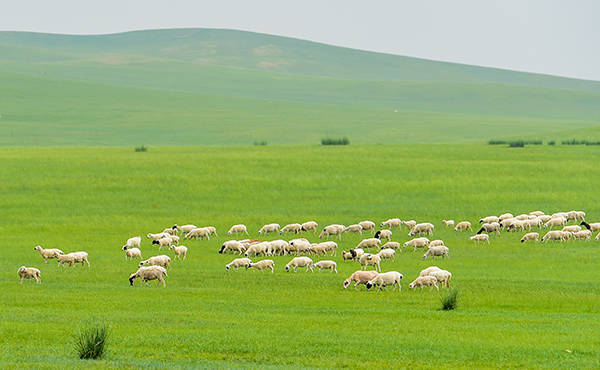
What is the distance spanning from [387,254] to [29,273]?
46.1 feet

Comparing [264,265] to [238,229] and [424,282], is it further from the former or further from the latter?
[238,229]

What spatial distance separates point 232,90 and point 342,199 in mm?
132162

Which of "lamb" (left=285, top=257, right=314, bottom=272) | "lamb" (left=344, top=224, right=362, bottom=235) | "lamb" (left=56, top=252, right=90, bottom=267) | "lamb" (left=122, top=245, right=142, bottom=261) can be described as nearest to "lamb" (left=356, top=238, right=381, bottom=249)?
"lamb" (left=344, top=224, right=362, bottom=235)

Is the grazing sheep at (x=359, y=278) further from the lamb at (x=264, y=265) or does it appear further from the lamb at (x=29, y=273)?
the lamb at (x=29, y=273)

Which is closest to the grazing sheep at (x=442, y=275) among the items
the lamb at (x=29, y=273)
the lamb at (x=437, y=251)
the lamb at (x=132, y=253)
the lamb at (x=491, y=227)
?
the lamb at (x=437, y=251)

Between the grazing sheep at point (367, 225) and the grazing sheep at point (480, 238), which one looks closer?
the grazing sheep at point (480, 238)

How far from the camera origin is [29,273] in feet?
104

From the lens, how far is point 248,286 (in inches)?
1240

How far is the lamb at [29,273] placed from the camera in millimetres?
31527

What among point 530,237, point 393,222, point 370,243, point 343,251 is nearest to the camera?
point 343,251

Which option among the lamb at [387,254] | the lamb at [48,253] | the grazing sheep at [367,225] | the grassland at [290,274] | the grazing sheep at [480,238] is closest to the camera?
the grassland at [290,274]

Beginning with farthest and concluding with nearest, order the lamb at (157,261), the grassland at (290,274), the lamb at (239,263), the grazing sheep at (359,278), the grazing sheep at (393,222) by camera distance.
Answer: the grazing sheep at (393,222) < the lamb at (239,263) < the lamb at (157,261) < the grazing sheep at (359,278) < the grassland at (290,274)

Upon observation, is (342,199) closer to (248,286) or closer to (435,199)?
(435,199)

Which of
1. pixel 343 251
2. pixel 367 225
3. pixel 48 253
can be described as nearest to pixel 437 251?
pixel 343 251
